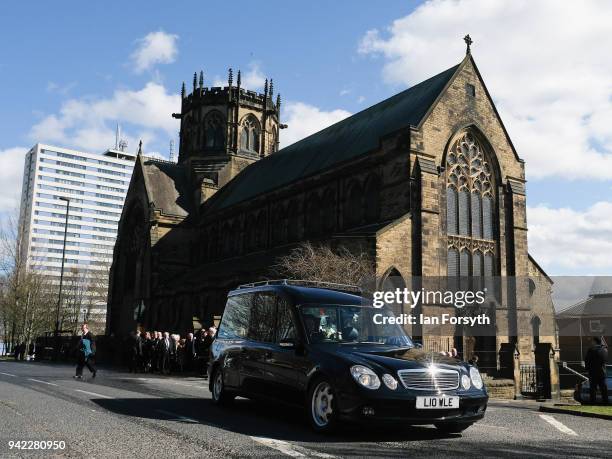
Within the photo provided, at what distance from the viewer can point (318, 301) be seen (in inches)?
341

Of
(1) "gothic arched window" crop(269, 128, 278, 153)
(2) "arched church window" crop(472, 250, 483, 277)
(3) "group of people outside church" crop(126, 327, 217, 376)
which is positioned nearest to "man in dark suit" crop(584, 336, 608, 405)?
(3) "group of people outside church" crop(126, 327, 217, 376)

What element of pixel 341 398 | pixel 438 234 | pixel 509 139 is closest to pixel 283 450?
pixel 341 398

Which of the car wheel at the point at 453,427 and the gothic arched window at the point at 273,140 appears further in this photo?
the gothic arched window at the point at 273,140

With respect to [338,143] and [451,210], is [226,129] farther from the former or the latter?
[451,210]

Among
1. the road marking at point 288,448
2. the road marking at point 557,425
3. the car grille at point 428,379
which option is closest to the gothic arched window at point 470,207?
the road marking at point 557,425

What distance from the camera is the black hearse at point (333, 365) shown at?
696 centimetres

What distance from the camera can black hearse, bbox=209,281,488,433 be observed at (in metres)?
6.96

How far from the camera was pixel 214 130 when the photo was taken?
54.0 metres

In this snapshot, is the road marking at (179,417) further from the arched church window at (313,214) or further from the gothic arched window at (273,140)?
the gothic arched window at (273,140)

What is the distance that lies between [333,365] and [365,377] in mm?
493

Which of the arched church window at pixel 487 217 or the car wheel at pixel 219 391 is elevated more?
the arched church window at pixel 487 217

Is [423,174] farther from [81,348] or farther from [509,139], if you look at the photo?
[81,348]

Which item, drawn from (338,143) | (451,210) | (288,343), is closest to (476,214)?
(451,210)

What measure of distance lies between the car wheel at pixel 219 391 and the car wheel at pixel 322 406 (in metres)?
2.79
